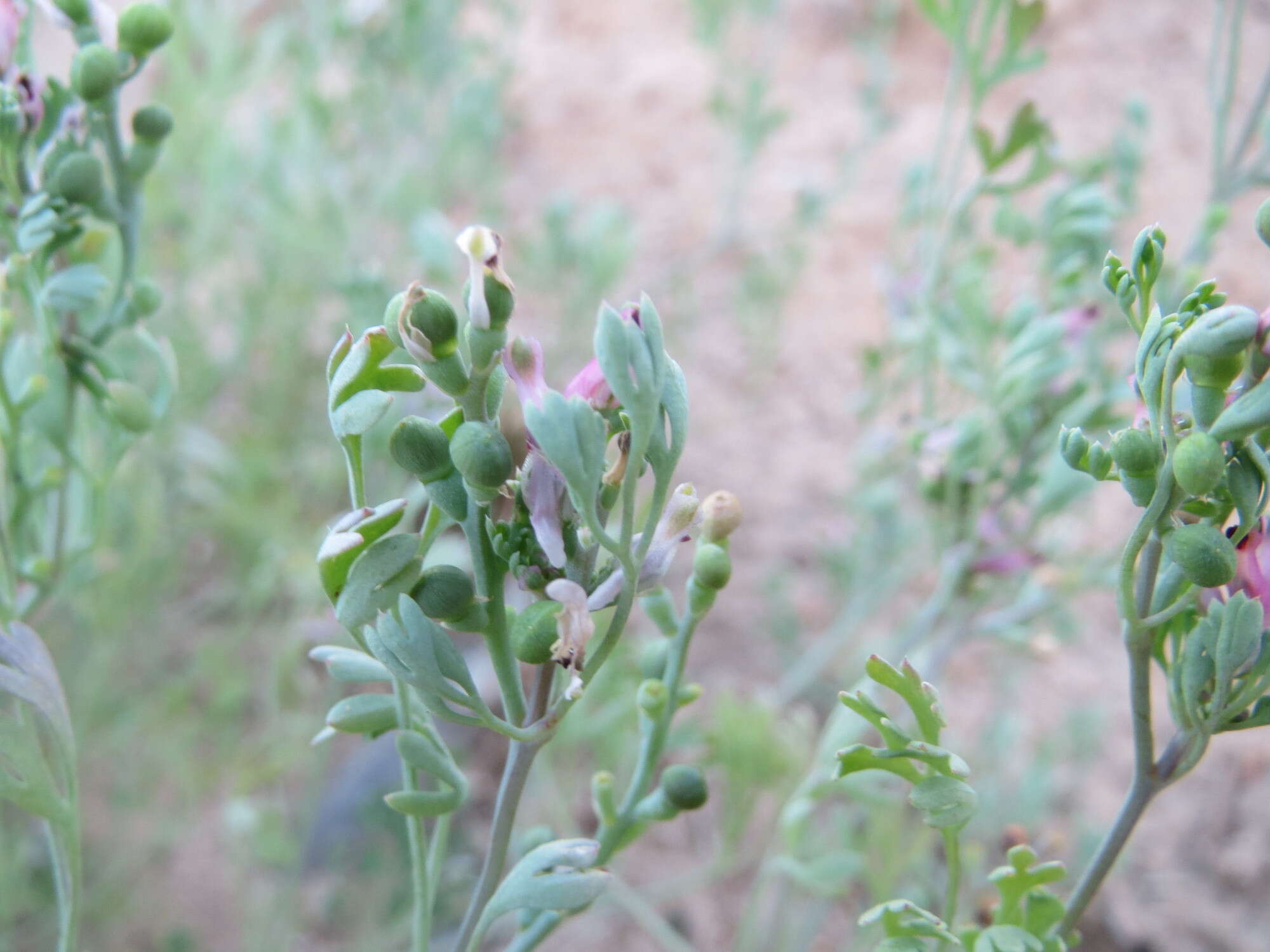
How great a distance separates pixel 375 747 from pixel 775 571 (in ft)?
2.34

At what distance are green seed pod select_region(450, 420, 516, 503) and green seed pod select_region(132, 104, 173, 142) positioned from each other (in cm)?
35

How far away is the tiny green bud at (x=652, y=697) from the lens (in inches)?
18.1

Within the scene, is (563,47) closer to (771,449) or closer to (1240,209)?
(771,449)

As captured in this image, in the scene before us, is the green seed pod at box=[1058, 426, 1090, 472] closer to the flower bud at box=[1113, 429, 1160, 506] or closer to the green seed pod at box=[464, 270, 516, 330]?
the flower bud at box=[1113, 429, 1160, 506]

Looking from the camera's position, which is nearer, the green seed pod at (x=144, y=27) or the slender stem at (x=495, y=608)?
the slender stem at (x=495, y=608)

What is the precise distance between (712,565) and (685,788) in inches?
4.3

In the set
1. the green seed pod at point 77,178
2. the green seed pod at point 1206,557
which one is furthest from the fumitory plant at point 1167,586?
the green seed pod at point 77,178

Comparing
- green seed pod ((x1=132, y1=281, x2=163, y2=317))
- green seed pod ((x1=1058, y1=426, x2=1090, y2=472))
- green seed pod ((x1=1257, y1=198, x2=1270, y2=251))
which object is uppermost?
green seed pod ((x1=132, y1=281, x2=163, y2=317))

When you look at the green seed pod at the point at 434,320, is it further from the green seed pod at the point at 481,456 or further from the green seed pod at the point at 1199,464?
the green seed pod at the point at 1199,464

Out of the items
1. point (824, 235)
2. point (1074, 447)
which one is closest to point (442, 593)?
point (1074, 447)

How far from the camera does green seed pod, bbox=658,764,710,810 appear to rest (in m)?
0.46

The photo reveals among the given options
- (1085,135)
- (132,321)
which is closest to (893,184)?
(1085,135)

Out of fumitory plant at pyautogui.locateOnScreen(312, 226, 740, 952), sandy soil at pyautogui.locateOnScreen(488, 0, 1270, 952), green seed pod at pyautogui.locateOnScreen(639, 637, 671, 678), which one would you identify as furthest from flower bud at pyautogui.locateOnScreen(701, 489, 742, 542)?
sandy soil at pyautogui.locateOnScreen(488, 0, 1270, 952)

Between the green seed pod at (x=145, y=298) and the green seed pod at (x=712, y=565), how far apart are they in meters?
0.39
